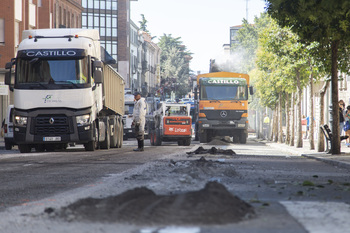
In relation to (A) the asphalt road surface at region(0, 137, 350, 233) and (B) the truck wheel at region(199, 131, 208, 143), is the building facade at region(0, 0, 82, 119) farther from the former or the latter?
(A) the asphalt road surface at region(0, 137, 350, 233)

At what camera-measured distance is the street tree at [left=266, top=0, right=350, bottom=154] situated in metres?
18.4

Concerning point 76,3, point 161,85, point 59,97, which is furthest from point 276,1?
point 161,85

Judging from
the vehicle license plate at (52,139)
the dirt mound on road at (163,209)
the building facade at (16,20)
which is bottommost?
the dirt mound on road at (163,209)

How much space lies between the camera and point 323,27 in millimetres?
21484

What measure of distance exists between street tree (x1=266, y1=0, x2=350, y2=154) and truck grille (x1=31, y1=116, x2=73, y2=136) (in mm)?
7348

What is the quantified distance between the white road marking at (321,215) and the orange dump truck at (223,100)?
33167 millimetres

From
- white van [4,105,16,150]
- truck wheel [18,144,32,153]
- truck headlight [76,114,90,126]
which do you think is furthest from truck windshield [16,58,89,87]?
white van [4,105,16,150]

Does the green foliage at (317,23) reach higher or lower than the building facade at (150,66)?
lower

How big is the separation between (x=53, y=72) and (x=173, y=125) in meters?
16.0

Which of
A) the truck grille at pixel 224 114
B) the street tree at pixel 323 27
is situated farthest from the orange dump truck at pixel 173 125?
the street tree at pixel 323 27

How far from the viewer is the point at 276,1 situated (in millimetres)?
19641

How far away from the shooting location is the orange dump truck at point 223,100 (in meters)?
40.8

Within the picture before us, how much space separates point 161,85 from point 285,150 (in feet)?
348

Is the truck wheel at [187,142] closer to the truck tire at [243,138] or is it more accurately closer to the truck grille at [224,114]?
the truck grille at [224,114]
